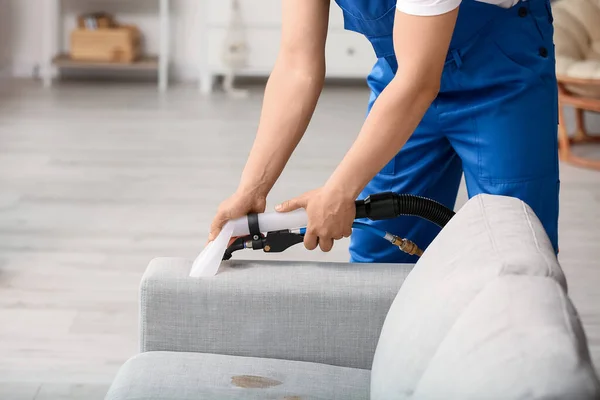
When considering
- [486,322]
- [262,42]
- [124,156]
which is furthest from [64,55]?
[486,322]

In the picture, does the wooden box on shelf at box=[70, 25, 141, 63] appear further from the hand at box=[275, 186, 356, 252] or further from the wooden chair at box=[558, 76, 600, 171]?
the hand at box=[275, 186, 356, 252]

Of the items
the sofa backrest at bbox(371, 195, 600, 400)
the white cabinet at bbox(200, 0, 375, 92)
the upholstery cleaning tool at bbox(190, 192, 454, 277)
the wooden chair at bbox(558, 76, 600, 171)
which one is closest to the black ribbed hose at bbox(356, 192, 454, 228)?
the upholstery cleaning tool at bbox(190, 192, 454, 277)

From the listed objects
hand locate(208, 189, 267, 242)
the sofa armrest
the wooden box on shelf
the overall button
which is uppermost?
the overall button

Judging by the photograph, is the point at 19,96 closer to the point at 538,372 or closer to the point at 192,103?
the point at 192,103

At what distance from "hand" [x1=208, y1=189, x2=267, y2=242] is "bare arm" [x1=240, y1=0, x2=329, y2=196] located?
0.02 m

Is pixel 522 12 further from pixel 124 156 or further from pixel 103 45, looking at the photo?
pixel 103 45

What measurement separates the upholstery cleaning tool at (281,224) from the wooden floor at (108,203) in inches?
31.2

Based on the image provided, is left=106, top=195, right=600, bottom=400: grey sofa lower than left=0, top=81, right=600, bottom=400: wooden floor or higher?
higher

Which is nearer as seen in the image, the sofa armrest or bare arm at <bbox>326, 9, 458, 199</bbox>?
bare arm at <bbox>326, 9, 458, 199</bbox>

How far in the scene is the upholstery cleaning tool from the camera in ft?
4.63

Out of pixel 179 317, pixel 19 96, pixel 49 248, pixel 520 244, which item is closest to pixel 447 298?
pixel 520 244

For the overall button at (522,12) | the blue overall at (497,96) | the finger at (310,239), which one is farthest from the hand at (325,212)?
the overall button at (522,12)

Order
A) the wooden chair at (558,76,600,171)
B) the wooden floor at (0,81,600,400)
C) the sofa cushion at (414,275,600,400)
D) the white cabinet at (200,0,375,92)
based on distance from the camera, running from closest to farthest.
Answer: the sofa cushion at (414,275,600,400) → the wooden floor at (0,81,600,400) → the wooden chair at (558,76,600,171) → the white cabinet at (200,0,375,92)

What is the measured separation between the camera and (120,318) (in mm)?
2430
